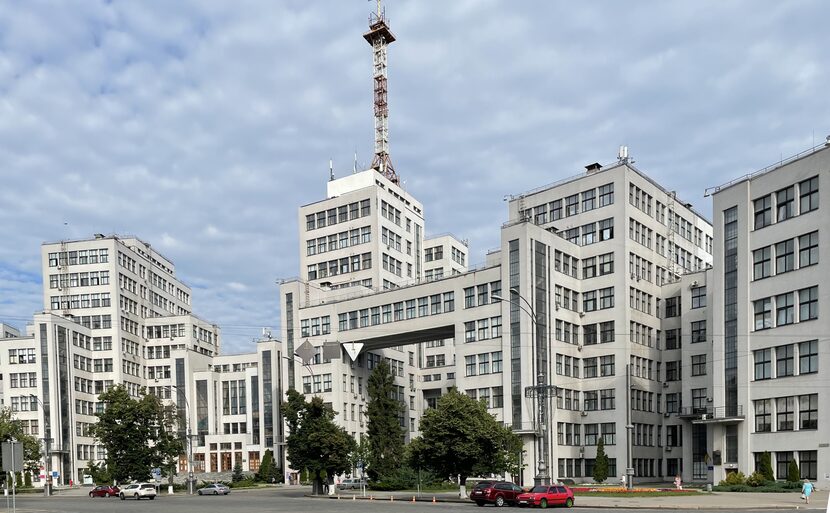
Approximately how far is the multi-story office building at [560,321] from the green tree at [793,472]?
637 inches

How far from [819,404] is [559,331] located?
1100 inches

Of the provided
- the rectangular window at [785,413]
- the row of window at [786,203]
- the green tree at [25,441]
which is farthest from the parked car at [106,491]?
the row of window at [786,203]

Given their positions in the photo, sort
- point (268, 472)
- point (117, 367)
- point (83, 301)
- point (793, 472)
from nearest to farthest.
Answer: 1. point (793, 472)
2. point (268, 472)
3. point (117, 367)
4. point (83, 301)

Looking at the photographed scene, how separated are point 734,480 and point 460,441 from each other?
2314 cm

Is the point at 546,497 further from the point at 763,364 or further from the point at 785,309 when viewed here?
the point at 785,309

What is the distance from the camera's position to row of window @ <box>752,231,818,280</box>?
2557 inches

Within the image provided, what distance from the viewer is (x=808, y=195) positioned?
Answer: 65.8m

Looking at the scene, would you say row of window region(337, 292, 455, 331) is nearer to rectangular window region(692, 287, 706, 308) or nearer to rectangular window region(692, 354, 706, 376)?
rectangular window region(692, 287, 706, 308)

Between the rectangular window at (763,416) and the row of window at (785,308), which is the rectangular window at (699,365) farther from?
the row of window at (785,308)

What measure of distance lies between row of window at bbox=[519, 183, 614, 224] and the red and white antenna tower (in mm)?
39444

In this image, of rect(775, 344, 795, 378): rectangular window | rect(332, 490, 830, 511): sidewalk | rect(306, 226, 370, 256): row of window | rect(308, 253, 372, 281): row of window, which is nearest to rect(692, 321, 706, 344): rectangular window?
rect(775, 344, 795, 378): rectangular window

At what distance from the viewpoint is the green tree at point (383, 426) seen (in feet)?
285

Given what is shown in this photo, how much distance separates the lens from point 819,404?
63.1 metres

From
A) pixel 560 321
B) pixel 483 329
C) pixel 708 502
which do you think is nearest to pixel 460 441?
pixel 708 502
